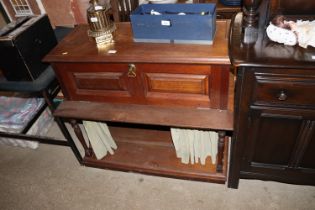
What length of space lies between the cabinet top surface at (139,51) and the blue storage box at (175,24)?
0.11 ft

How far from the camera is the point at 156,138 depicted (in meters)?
2.07

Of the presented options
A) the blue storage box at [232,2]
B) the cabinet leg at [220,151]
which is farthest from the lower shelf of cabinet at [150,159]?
the blue storage box at [232,2]

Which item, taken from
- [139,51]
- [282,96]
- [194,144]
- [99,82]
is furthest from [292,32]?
[99,82]

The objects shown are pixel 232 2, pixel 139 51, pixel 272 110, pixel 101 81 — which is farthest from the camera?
pixel 232 2

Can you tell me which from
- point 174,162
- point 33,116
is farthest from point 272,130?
point 33,116

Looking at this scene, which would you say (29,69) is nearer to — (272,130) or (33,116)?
(33,116)

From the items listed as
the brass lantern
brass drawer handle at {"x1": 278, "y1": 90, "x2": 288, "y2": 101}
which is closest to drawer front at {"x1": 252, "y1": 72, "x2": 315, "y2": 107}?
brass drawer handle at {"x1": 278, "y1": 90, "x2": 288, "y2": 101}

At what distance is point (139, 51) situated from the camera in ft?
4.46

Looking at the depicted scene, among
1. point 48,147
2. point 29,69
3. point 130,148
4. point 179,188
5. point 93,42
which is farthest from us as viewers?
point 48,147

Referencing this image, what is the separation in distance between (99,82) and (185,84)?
486mm

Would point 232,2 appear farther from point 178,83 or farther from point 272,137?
point 272,137

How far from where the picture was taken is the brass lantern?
1403 millimetres

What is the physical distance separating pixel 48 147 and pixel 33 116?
0.31m

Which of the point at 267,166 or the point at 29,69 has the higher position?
the point at 29,69
